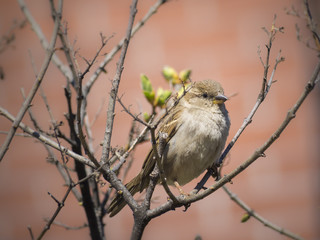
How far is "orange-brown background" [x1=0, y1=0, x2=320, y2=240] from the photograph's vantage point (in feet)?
10.5

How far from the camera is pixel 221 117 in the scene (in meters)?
2.42

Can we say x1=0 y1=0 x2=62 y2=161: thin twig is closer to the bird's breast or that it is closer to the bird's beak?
the bird's breast

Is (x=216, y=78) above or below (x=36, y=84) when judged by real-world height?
above

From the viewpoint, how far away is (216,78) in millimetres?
3195

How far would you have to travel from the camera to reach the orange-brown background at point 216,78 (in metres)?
3.20

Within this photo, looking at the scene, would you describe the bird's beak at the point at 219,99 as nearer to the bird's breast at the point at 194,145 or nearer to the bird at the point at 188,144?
the bird at the point at 188,144

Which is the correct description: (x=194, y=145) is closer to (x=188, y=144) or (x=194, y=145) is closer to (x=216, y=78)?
(x=188, y=144)

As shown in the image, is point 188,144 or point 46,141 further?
point 188,144

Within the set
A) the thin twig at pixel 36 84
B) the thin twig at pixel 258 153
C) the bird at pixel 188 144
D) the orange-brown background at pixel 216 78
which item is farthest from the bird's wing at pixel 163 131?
the thin twig at pixel 36 84

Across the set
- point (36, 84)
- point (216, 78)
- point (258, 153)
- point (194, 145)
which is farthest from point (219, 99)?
point (36, 84)

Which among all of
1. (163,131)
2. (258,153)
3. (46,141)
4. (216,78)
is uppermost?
(216,78)

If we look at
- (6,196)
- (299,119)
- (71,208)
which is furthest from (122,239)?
(299,119)

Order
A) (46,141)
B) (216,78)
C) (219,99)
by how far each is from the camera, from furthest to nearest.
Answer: (216,78), (219,99), (46,141)

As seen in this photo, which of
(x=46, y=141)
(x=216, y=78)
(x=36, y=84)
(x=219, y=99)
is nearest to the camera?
(x=36, y=84)
